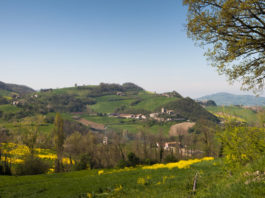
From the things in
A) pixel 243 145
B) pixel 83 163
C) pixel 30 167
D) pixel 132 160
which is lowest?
pixel 83 163

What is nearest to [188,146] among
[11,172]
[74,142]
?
[74,142]

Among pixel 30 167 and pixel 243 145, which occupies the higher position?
pixel 243 145

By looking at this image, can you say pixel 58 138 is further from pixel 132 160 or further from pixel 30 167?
pixel 132 160

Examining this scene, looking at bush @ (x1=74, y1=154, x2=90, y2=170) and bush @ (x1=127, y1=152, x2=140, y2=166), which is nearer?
bush @ (x1=127, y1=152, x2=140, y2=166)

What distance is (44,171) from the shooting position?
56812 mm

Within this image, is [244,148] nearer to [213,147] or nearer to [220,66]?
[220,66]

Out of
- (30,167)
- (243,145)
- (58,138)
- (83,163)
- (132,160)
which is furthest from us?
(83,163)

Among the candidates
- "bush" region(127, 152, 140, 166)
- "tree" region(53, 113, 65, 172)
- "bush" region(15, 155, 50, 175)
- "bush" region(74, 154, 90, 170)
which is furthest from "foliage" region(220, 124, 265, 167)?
"tree" region(53, 113, 65, 172)

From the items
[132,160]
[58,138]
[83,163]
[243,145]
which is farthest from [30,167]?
[243,145]

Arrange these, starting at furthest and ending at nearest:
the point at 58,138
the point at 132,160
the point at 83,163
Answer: the point at 83,163 < the point at 58,138 < the point at 132,160

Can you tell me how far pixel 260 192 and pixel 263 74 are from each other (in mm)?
10137

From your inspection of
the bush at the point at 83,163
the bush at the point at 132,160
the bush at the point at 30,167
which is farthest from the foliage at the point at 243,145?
the bush at the point at 83,163

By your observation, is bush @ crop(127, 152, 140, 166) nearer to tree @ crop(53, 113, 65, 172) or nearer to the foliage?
tree @ crop(53, 113, 65, 172)

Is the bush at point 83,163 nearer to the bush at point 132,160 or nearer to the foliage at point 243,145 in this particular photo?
the bush at point 132,160
